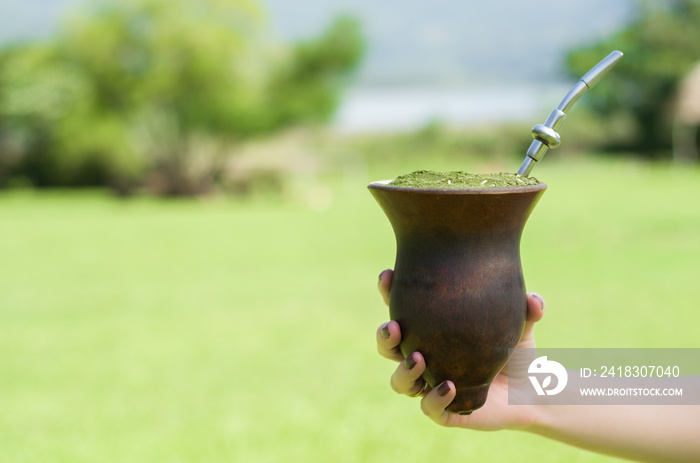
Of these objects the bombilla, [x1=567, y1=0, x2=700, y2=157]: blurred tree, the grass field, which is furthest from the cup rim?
[x1=567, y1=0, x2=700, y2=157]: blurred tree

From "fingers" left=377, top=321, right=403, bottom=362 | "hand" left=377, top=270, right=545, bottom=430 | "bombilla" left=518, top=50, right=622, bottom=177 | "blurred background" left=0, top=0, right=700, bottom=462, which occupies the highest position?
"bombilla" left=518, top=50, right=622, bottom=177

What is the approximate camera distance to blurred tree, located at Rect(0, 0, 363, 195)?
49.7 ft

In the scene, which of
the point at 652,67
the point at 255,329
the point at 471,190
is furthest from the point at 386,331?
the point at 652,67

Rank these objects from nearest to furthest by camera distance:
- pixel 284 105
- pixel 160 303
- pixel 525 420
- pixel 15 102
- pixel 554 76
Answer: pixel 525 420 → pixel 160 303 → pixel 284 105 → pixel 15 102 → pixel 554 76

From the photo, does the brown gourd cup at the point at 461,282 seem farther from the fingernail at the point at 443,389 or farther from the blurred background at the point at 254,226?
the blurred background at the point at 254,226

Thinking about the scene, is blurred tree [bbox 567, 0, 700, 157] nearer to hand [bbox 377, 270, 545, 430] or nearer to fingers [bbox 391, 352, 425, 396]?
hand [bbox 377, 270, 545, 430]

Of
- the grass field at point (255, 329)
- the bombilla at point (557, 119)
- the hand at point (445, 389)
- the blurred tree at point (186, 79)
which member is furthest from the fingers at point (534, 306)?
the blurred tree at point (186, 79)

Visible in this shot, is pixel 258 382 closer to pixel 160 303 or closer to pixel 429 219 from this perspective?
pixel 160 303

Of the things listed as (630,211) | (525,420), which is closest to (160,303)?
(525,420)

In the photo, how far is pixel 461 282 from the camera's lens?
1.16 m

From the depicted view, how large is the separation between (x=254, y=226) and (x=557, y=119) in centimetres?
998

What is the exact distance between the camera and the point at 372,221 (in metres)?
11.1

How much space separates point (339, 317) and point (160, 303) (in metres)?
1.61

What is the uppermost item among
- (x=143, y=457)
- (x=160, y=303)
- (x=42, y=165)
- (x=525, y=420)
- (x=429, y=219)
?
(x=429, y=219)
